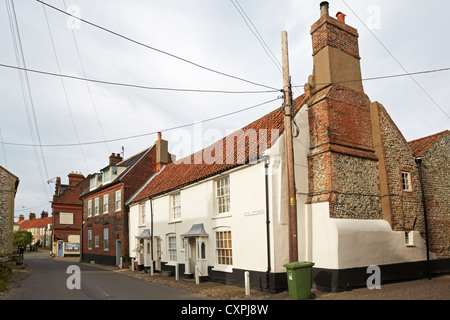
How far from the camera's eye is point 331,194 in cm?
1373

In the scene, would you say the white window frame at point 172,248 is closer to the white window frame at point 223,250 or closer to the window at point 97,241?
the white window frame at point 223,250

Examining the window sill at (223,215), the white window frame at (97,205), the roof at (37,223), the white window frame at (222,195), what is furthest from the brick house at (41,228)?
the window sill at (223,215)

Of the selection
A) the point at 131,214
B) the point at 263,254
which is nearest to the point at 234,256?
the point at 263,254

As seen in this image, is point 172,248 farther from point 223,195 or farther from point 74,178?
point 74,178

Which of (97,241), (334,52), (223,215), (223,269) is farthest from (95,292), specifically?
(97,241)

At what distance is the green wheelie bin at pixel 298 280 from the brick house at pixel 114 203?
19072 mm

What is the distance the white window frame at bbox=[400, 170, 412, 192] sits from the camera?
1606 cm

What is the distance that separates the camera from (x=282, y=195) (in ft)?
46.3

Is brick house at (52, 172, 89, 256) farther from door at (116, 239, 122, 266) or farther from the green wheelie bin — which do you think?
the green wheelie bin

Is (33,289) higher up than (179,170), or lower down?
lower down

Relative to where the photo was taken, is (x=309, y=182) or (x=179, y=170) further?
(x=179, y=170)

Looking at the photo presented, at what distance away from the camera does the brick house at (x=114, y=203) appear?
2922 centimetres
